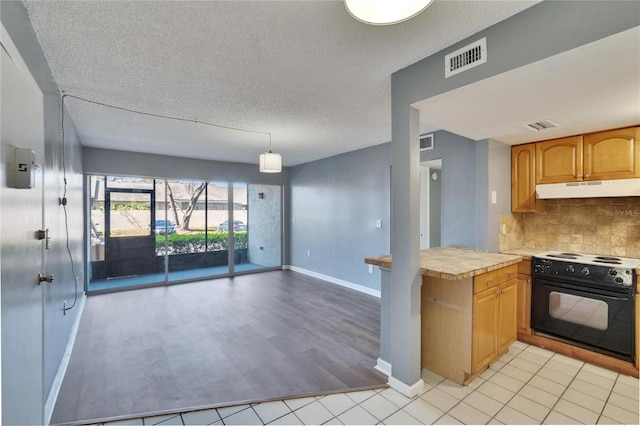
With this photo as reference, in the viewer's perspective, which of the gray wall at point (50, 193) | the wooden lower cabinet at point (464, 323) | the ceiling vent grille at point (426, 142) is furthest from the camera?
the ceiling vent grille at point (426, 142)

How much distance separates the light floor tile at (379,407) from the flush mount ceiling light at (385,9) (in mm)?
2302

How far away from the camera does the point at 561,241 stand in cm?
326

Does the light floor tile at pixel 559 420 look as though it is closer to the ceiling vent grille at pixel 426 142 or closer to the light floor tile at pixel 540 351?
the light floor tile at pixel 540 351

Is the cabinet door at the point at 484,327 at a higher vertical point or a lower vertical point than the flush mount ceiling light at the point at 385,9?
lower

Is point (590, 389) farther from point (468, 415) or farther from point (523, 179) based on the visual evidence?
point (523, 179)

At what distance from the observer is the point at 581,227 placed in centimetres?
312

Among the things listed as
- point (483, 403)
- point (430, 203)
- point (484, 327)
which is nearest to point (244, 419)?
point (483, 403)

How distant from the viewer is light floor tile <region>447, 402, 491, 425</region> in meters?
1.90

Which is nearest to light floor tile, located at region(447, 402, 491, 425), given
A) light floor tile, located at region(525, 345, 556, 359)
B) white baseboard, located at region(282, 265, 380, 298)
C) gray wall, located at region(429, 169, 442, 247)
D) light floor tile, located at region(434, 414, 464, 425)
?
light floor tile, located at region(434, 414, 464, 425)

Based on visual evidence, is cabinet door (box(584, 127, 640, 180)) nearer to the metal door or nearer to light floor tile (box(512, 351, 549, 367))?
light floor tile (box(512, 351, 549, 367))

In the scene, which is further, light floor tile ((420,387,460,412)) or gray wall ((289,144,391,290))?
gray wall ((289,144,391,290))

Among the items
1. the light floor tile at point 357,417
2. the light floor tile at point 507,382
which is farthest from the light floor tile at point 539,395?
the light floor tile at point 357,417

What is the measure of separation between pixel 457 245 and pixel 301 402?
8.25 ft

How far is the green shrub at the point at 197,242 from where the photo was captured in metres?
5.70
